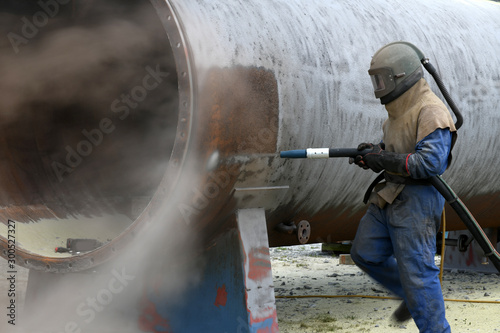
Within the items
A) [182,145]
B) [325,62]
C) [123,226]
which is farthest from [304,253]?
[182,145]

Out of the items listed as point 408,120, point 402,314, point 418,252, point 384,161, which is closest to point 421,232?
point 418,252

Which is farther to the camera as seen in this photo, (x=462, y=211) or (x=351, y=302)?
(x=351, y=302)

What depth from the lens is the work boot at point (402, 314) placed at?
11.9ft

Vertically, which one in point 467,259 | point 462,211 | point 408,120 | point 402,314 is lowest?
point 467,259

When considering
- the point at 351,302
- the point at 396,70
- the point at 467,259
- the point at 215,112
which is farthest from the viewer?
the point at 467,259

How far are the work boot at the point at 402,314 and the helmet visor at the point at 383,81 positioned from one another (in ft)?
3.86

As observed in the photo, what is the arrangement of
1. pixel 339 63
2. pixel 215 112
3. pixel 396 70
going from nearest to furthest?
pixel 215 112
pixel 396 70
pixel 339 63

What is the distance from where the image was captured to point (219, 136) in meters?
2.98

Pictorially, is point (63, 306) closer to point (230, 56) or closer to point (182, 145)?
point (182, 145)

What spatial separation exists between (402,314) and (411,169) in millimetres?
999

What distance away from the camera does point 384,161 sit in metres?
3.13

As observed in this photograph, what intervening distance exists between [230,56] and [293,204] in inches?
36.9

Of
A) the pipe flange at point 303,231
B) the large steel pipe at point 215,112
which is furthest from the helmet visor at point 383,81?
the pipe flange at point 303,231

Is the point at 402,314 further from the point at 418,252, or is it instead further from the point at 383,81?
the point at 383,81
